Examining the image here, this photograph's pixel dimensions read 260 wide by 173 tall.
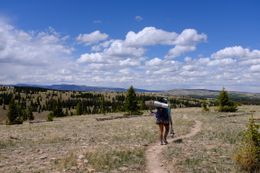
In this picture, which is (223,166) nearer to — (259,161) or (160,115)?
(259,161)

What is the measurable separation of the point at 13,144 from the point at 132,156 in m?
12.4

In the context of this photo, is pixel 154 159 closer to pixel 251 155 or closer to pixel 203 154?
pixel 203 154

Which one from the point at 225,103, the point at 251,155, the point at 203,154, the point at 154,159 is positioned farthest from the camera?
the point at 225,103

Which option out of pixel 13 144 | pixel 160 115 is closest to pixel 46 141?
pixel 13 144

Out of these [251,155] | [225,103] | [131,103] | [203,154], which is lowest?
[203,154]

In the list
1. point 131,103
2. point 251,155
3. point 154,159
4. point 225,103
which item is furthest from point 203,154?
point 131,103

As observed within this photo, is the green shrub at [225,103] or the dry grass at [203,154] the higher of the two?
the green shrub at [225,103]

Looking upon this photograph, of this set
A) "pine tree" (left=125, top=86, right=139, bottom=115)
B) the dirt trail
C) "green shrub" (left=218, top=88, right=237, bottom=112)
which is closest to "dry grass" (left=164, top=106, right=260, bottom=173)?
the dirt trail

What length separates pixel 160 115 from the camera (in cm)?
2741

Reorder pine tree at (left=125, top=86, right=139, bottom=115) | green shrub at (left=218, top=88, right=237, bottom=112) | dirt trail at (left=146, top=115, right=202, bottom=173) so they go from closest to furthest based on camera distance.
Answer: dirt trail at (left=146, top=115, right=202, bottom=173) → green shrub at (left=218, top=88, right=237, bottom=112) → pine tree at (left=125, top=86, right=139, bottom=115)

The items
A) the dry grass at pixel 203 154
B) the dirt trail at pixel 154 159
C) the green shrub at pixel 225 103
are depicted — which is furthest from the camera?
the green shrub at pixel 225 103

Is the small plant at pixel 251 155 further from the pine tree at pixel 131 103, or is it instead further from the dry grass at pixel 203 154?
the pine tree at pixel 131 103

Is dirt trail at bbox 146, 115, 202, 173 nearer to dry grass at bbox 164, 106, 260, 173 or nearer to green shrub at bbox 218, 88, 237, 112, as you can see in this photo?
dry grass at bbox 164, 106, 260, 173

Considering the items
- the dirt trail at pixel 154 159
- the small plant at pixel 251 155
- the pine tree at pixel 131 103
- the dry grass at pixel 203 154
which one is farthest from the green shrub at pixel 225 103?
the small plant at pixel 251 155
